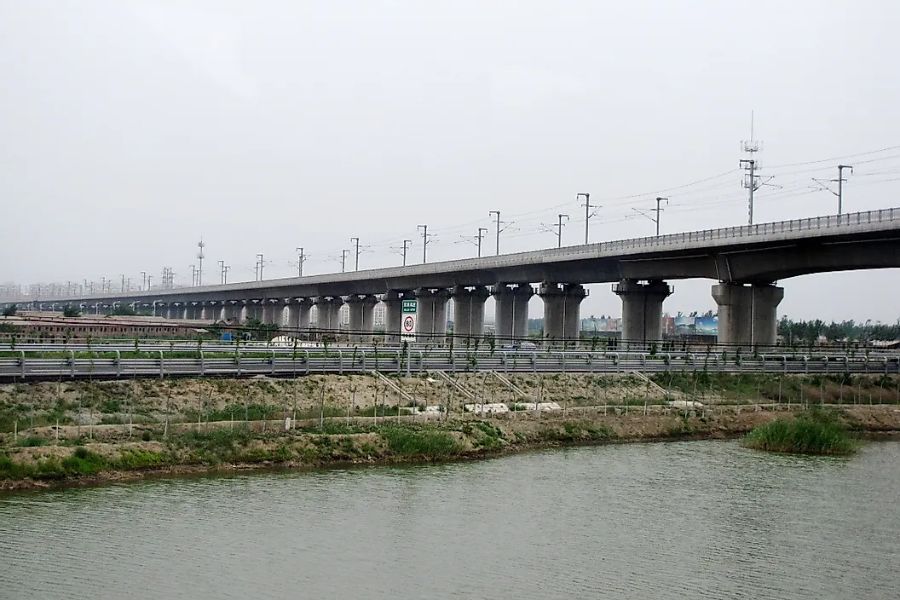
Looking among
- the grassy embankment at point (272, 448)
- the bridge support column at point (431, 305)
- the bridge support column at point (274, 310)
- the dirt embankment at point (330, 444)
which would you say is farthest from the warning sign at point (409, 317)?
the bridge support column at point (274, 310)

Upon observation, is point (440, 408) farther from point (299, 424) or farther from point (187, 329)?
point (187, 329)

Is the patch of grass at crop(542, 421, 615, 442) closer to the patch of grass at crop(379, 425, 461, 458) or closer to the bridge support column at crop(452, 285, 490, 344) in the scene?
the patch of grass at crop(379, 425, 461, 458)

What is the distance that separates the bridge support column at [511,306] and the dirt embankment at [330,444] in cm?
6760

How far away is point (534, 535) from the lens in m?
32.4

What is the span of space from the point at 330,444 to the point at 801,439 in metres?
25.3

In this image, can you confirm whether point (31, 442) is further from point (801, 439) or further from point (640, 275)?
point (640, 275)

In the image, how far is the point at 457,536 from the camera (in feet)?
105

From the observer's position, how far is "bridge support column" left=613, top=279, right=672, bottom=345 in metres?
106

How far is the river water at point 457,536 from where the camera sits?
87.3 ft

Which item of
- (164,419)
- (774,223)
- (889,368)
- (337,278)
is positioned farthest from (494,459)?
(337,278)

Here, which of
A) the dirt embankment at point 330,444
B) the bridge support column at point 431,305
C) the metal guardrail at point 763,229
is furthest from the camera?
the bridge support column at point 431,305

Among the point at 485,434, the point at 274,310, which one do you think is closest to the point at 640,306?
the point at 485,434

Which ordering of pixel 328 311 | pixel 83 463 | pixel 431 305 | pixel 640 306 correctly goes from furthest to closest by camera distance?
pixel 328 311, pixel 431 305, pixel 640 306, pixel 83 463

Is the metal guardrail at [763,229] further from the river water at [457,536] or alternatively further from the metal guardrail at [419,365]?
the river water at [457,536]
